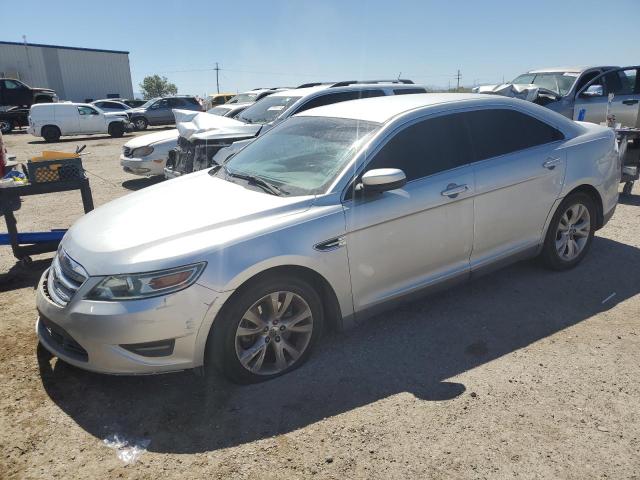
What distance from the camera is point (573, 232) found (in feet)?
15.4

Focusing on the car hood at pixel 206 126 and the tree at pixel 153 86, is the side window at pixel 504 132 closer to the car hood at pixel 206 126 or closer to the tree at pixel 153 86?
the car hood at pixel 206 126

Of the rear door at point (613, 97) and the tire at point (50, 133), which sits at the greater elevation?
the rear door at point (613, 97)

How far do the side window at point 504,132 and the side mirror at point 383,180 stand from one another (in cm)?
105

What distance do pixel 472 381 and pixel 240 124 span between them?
5.81 meters

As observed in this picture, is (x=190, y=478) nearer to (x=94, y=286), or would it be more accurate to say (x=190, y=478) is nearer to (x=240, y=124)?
(x=94, y=286)

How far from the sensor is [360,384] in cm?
313

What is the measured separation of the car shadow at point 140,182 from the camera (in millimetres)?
9930

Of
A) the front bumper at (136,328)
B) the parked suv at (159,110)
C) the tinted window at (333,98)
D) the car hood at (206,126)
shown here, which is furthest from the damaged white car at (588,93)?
the parked suv at (159,110)

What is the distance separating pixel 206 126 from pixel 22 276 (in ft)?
11.4

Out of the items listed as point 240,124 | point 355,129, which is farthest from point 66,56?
point 355,129

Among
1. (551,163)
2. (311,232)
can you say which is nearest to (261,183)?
(311,232)

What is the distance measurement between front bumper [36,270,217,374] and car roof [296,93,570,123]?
1915mm

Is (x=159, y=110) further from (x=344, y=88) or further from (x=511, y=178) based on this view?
(x=511, y=178)

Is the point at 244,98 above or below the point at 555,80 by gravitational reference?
below
